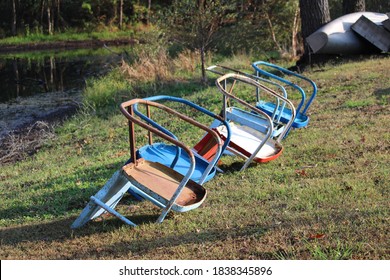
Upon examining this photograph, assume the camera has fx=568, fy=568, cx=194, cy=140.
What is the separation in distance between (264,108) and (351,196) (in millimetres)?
3202

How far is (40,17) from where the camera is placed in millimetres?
42562

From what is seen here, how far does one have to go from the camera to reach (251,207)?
5.00 metres

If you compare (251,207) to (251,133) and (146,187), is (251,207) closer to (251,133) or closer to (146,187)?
(146,187)

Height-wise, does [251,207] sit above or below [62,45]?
above

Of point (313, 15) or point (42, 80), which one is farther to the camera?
point (42, 80)

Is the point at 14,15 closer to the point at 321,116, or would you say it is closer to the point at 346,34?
the point at 346,34

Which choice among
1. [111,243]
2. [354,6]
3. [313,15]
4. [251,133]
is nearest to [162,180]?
[111,243]

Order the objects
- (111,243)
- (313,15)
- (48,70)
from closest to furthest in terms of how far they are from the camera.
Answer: (111,243) → (313,15) → (48,70)

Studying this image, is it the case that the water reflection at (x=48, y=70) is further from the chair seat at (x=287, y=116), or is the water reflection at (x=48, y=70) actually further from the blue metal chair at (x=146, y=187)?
the blue metal chair at (x=146, y=187)

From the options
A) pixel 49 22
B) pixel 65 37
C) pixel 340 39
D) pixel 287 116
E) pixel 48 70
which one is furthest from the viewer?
pixel 49 22

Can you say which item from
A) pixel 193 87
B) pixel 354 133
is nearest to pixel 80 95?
pixel 193 87

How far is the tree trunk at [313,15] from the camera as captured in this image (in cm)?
1397

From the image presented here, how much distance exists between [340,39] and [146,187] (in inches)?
394

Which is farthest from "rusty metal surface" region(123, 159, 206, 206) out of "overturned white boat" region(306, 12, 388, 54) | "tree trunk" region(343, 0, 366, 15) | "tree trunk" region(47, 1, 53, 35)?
"tree trunk" region(47, 1, 53, 35)
